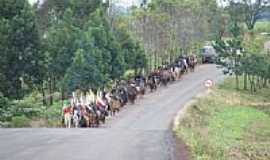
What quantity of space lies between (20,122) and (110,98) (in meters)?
7.85

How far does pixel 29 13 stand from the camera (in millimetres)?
42375

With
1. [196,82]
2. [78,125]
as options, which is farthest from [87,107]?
[196,82]

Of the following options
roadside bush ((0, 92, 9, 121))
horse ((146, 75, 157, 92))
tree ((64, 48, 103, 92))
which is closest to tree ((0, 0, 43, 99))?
roadside bush ((0, 92, 9, 121))

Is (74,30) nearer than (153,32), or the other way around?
(74,30)

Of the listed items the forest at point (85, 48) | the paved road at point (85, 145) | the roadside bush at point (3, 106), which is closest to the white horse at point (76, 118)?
the forest at point (85, 48)

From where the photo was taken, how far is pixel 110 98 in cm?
4294

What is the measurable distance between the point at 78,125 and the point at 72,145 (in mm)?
12635

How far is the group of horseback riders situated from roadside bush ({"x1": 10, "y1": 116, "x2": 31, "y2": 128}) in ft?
6.26

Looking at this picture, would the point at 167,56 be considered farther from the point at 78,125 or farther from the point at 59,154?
the point at 59,154

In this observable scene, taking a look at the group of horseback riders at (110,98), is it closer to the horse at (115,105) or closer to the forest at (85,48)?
the horse at (115,105)

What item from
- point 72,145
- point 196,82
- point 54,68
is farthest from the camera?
point 196,82

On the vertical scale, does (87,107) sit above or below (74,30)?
below

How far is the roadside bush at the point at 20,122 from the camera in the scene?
36.3 meters

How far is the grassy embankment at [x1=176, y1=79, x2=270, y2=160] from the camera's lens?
71.8ft
